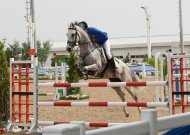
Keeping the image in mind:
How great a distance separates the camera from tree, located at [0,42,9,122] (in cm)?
819

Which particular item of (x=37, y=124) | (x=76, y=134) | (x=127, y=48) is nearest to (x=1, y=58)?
(x=37, y=124)

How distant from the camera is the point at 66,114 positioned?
11180 mm

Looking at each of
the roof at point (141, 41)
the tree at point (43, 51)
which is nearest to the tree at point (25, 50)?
the tree at point (43, 51)

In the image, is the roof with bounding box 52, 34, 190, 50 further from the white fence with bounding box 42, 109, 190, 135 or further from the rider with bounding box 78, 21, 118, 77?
the white fence with bounding box 42, 109, 190, 135

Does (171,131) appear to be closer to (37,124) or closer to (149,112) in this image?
(149,112)

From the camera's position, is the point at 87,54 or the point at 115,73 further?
the point at 115,73

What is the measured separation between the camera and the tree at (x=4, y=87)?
26.9 feet

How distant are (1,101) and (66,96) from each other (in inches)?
286

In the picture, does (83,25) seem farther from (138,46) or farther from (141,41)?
(141,41)

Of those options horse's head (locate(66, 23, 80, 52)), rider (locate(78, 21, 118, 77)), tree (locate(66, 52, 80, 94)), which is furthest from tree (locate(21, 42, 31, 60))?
horse's head (locate(66, 23, 80, 52))

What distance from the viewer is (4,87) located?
8.23 meters

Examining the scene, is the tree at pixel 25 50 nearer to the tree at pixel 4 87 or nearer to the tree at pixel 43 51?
the tree at pixel 43 51

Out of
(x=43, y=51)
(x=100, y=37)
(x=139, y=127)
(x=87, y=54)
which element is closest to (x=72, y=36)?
(x=87, y=54)

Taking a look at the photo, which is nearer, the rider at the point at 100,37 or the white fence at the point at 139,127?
the white fence at the point at 139,127
